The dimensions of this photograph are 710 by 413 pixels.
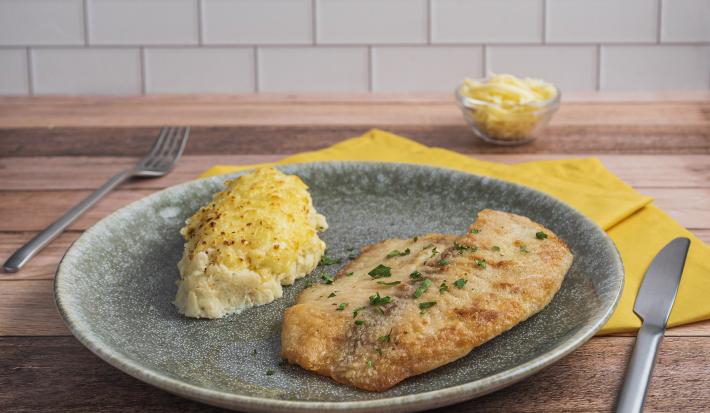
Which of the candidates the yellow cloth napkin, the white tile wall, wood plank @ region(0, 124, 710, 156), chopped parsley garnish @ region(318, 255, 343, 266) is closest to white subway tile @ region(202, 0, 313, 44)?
the white tile wall

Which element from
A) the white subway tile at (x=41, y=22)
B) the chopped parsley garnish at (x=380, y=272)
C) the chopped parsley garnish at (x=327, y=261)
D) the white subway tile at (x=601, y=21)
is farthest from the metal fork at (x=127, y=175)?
the white subway tile at (x=601, y=21)

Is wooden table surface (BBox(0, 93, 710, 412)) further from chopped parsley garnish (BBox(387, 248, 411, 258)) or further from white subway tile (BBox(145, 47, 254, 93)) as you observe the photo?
white subway tile (BBox(145, 47, 254, 93))

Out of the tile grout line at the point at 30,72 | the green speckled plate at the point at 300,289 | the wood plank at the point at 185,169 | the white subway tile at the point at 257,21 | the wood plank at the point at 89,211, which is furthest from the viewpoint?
the tile grout line at the point at 30,72

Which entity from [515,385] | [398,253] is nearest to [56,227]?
[398,253]

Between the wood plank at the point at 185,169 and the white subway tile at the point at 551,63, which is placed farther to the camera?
the white subway tile at the point at 551,63

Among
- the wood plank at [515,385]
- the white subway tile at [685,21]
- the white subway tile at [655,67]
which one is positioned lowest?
the wood plank at [515,385]

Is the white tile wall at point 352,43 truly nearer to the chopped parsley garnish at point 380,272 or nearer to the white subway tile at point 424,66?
the white subway tile at point 424,66

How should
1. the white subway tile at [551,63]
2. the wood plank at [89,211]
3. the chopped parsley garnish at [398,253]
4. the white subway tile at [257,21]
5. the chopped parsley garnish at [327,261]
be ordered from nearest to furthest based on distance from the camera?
1. the chopped parsley garnish at [398,253]
2. the chopped parsley garnish at [327,261]
3. the wood plank at [89,211]
4. the white subway tile at [257,21]
5. the white subway tile at [551,63]
